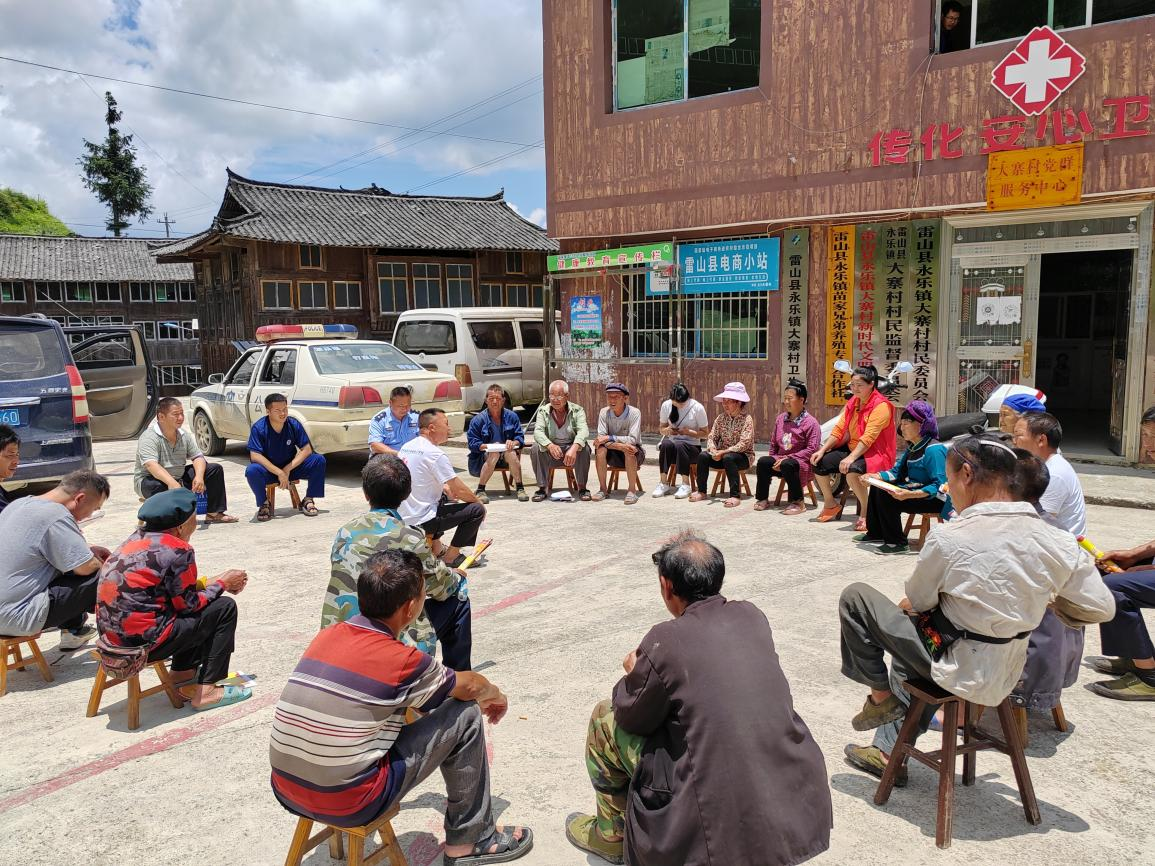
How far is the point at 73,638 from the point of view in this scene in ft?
→ 16.3

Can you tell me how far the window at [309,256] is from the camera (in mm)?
21703

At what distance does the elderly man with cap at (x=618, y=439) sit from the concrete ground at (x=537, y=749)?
8.12 ft

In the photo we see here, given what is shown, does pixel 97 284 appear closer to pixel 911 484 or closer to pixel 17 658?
pixel 17 658

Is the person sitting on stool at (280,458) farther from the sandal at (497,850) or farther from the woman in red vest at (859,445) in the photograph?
the sandal at (497,850)

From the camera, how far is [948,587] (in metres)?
2.93

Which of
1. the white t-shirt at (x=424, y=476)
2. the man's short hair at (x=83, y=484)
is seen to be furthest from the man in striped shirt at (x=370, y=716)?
the white t-shirt at (x=424, y=476)

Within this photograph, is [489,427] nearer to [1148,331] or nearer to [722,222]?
[722,222]

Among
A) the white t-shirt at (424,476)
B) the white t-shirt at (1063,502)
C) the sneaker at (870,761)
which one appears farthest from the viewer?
the white t-shirt at (424,476)

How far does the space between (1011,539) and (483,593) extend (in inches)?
147

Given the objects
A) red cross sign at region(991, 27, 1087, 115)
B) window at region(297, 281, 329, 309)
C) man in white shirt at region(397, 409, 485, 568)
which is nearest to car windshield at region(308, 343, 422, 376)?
man in white shirt at region(397, 409, 485, 568)

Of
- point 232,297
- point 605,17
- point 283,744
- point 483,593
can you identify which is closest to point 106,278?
point 232,297

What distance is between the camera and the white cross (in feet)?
28.0

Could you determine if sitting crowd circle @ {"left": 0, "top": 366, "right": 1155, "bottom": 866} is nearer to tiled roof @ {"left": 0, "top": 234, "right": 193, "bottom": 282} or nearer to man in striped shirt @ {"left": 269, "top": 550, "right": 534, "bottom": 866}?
man in striped shirt @ {"left": 269, "top": 550, "right": 534, "bottom": 866}

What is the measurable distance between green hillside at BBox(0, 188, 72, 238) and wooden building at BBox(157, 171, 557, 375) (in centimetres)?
2892
